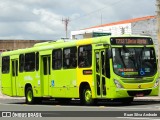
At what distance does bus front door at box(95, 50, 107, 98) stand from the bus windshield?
626mm

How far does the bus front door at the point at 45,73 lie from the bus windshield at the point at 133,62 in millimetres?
5635

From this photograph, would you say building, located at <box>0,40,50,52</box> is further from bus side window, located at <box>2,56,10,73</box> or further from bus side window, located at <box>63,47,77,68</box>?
bus side window, located at <box>63,47,77,68</box>

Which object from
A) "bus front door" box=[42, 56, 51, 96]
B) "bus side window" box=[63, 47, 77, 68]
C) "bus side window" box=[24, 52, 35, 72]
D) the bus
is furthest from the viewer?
"bus side window" box=[24, 52, 35, 72]

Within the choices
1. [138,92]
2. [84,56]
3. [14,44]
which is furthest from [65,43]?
[14,44]

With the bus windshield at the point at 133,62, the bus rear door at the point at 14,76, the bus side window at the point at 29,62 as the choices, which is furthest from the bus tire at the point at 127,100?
the bus rear door at the point at 14,76

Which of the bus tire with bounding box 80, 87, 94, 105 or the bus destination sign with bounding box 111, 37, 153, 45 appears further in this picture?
the bus tire with bounding box 80, 87, 94, 105

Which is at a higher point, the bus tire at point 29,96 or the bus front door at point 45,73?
the bus front door at point 45,73

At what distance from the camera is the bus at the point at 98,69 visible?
21172 mm

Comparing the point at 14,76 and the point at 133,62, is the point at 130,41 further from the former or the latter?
the point at 14,76

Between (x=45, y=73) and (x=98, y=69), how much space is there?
5272mm

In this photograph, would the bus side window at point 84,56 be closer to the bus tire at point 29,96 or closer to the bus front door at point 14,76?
the bus tire at point 29,96

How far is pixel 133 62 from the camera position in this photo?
21406mm

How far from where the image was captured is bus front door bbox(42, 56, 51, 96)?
26016mm

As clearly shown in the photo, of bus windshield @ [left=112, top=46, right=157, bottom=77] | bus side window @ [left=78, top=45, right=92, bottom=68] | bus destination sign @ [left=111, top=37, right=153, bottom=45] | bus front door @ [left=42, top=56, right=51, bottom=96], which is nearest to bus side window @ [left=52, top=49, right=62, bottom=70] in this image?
bus front door @ [left=42, top=56, right=51, bottom=96]
